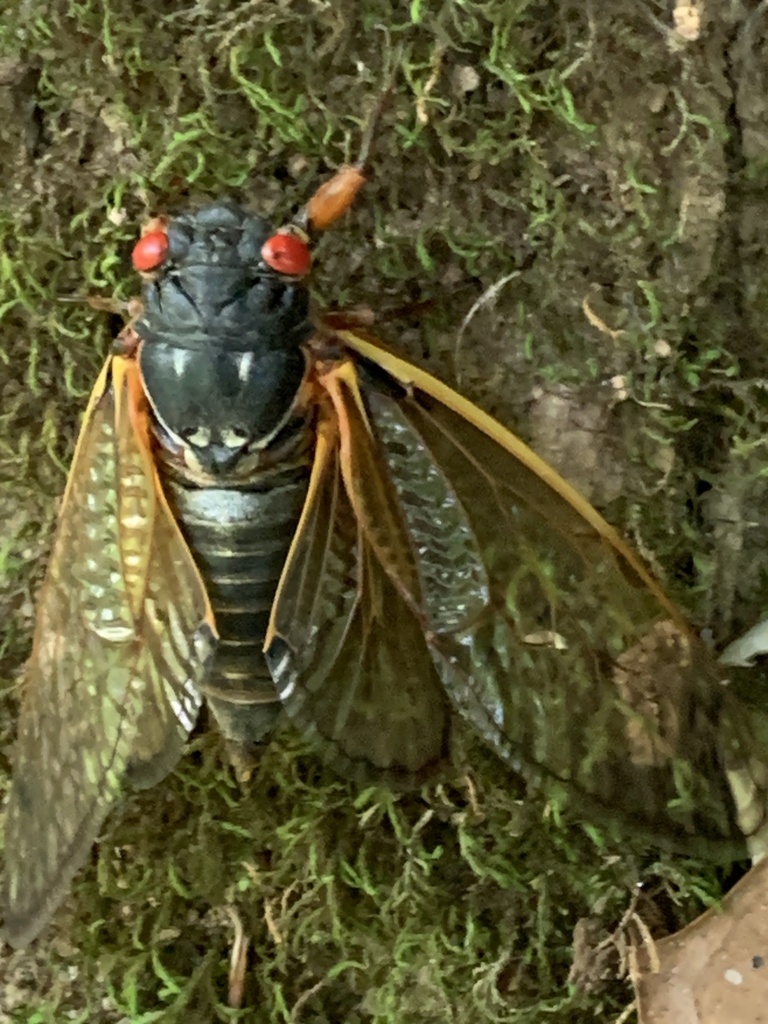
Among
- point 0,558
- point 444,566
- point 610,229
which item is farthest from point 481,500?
point 0,558

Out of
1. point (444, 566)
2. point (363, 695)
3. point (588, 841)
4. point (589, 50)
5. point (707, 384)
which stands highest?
point (589, 50)

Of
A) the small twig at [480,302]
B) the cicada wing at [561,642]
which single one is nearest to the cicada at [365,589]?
the cicada wing at [561,642]

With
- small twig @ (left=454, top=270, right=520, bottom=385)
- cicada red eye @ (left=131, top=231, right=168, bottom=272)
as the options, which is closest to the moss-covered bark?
small twig @ (left=454, top=270, right=520, bottom=385)

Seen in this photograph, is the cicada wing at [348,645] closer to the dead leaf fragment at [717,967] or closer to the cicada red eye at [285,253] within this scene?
the cicada red eye at [285,253]

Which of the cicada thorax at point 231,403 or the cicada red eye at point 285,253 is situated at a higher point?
the cicada red eye at point 285,253

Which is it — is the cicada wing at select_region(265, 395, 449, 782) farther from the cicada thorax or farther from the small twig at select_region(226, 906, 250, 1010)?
the small twig at select_region(226, 906, 250, 1010)

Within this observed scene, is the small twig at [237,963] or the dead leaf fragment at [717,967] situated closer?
the dead leaf fragment at [717,967]

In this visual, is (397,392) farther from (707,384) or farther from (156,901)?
(156,901)
